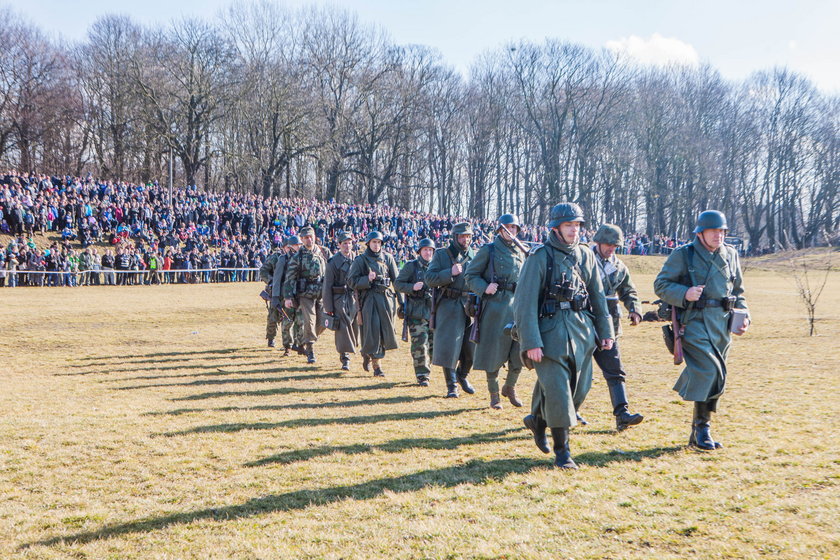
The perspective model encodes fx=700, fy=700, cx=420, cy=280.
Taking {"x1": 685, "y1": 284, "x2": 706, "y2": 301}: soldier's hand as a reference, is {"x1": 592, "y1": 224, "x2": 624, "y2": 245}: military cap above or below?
above

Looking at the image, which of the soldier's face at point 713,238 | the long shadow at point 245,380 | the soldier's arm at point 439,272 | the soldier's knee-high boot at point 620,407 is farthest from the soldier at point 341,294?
the soldier's face at point 713,238

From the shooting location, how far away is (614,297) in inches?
286

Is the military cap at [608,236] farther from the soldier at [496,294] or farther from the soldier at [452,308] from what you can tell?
the soldier at [452,308]

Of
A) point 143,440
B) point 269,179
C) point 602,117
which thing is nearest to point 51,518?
point 143,440

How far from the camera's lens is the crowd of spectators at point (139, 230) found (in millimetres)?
26375

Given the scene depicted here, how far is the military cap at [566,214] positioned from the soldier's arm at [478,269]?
211 cm

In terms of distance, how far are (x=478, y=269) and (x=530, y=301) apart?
238cm

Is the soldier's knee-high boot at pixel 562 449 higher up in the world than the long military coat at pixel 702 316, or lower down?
lower down

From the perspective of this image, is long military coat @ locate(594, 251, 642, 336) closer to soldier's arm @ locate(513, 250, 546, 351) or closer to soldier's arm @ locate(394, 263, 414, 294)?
soldier's arm @ locate(513, 250, 546, 351)

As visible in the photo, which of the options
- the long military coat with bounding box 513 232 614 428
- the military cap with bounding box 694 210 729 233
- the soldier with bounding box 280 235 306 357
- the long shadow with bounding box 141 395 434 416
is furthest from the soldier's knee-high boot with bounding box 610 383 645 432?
the soldier with bounding box 280 235 306 357

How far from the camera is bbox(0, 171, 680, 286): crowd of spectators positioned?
26.4 meters

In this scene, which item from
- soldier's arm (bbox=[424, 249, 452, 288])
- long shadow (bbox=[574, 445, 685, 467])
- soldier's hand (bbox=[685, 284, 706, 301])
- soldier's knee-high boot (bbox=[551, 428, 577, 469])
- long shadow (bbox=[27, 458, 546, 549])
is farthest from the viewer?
soldier's arm (bbox=[424, 249, 452, 288])

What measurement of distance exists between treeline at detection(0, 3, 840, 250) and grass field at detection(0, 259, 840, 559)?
4122 centimetres

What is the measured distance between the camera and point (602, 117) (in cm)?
6028
